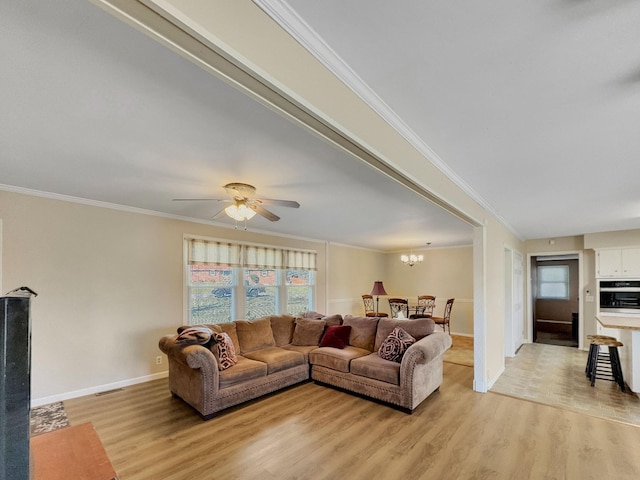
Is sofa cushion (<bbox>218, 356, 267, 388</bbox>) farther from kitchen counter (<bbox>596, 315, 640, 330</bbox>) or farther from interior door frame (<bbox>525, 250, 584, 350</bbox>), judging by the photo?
interior door frame (<bbox>525, 250, 584, 350</bbox>)

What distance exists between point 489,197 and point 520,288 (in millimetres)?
4287

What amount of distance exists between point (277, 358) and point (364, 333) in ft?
4.51

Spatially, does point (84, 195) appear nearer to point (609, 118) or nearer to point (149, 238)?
point (149, 238)

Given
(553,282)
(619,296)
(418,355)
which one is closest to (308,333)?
(418,355)

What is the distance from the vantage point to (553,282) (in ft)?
26.6

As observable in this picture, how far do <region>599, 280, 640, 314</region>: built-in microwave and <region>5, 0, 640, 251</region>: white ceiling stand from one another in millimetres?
3471

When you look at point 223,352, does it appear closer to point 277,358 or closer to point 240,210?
point 277,358

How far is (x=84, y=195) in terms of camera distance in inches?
150

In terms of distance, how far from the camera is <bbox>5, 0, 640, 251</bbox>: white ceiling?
1275 millimetres

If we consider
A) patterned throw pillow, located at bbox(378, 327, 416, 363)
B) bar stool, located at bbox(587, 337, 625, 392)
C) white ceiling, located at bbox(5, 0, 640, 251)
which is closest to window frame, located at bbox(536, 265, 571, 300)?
bar stool, located at bbox(587, 337, 625, 392)

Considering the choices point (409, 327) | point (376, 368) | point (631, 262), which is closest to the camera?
point (376, 368)

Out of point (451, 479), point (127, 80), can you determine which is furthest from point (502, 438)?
point (127, 80)

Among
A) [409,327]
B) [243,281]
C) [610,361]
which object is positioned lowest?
[610,361]

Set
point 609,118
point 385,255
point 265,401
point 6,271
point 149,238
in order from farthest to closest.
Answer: point 385,255 < point 149,238 < point 265,401 < point 6,271 < point 609,118
